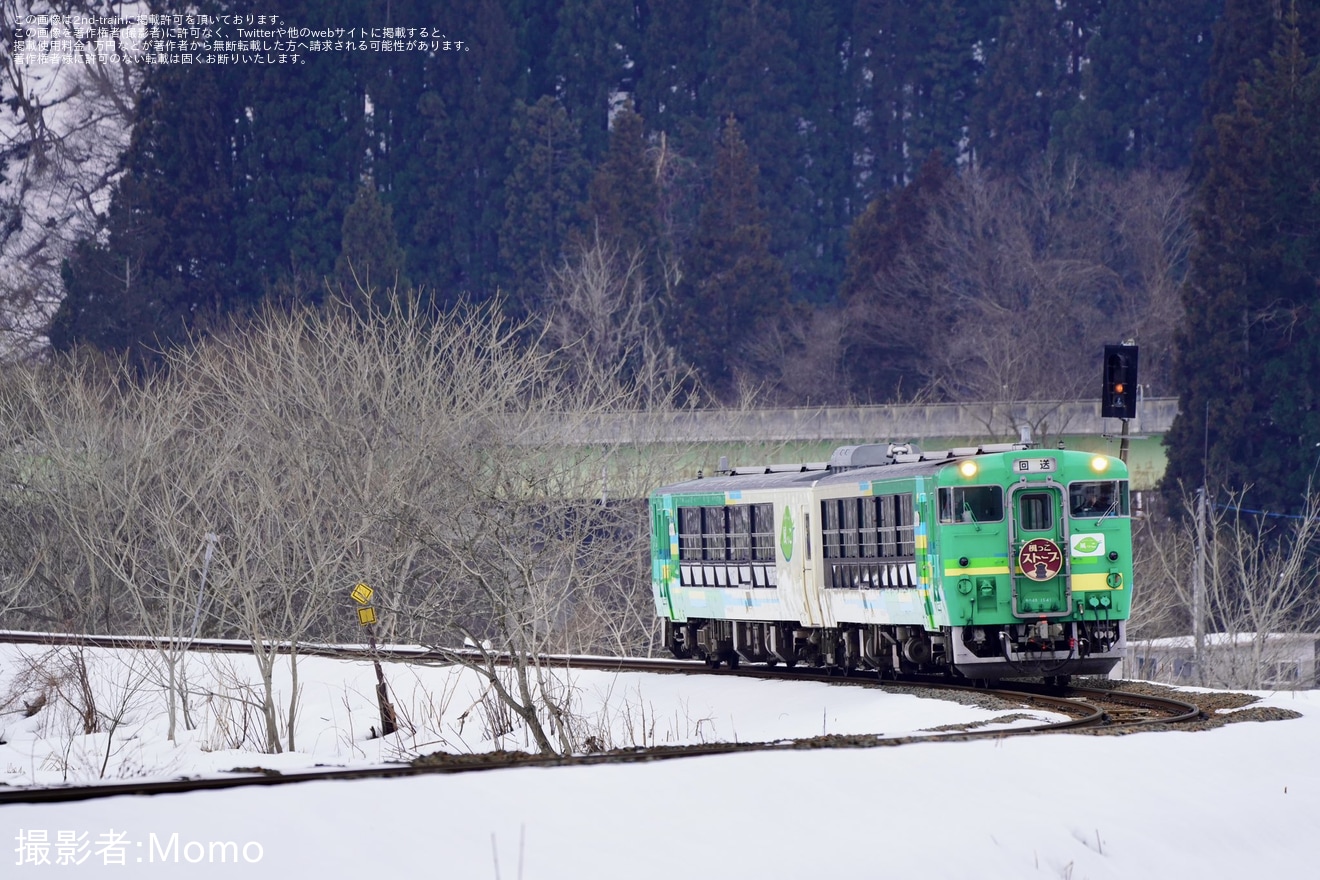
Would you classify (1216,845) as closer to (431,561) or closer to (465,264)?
(431,561)

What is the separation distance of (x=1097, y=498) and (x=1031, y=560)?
115 centimetres

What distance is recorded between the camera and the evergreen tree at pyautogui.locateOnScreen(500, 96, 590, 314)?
88.9m

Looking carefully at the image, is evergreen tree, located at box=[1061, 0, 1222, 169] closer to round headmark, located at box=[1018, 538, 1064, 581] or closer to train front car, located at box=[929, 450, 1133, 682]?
train front car, located at box=[929, 450, 1133, 682]

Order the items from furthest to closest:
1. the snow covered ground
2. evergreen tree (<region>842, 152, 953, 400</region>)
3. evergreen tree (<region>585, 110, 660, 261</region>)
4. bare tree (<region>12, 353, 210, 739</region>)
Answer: evergreen tree (<region>585, 110, 660, 261</region>) < evergreen tree (<region>842, 152, 953, 400</region>) < bare tree (<region>12, 353, 210, 739</region>) < the snow covered ground

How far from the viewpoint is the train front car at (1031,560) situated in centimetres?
2298

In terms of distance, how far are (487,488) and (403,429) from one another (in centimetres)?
304

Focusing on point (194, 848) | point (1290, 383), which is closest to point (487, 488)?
point (1290, 383)

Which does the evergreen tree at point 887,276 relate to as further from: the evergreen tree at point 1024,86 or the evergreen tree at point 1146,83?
→ the evergreen tree at point 1146,83

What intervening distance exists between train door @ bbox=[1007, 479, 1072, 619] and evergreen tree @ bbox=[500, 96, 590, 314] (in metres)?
65.2

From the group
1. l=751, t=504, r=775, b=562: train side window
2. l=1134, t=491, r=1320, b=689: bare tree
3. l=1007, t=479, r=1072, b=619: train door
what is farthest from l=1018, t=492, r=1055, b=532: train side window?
l=1134, t=491, r=1320, b=689: bare tree

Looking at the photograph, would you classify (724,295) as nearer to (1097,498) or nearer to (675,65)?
(675,65)

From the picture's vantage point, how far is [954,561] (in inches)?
900

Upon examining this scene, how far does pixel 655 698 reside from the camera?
2728 cm

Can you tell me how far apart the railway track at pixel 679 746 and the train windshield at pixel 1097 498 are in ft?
6.76
